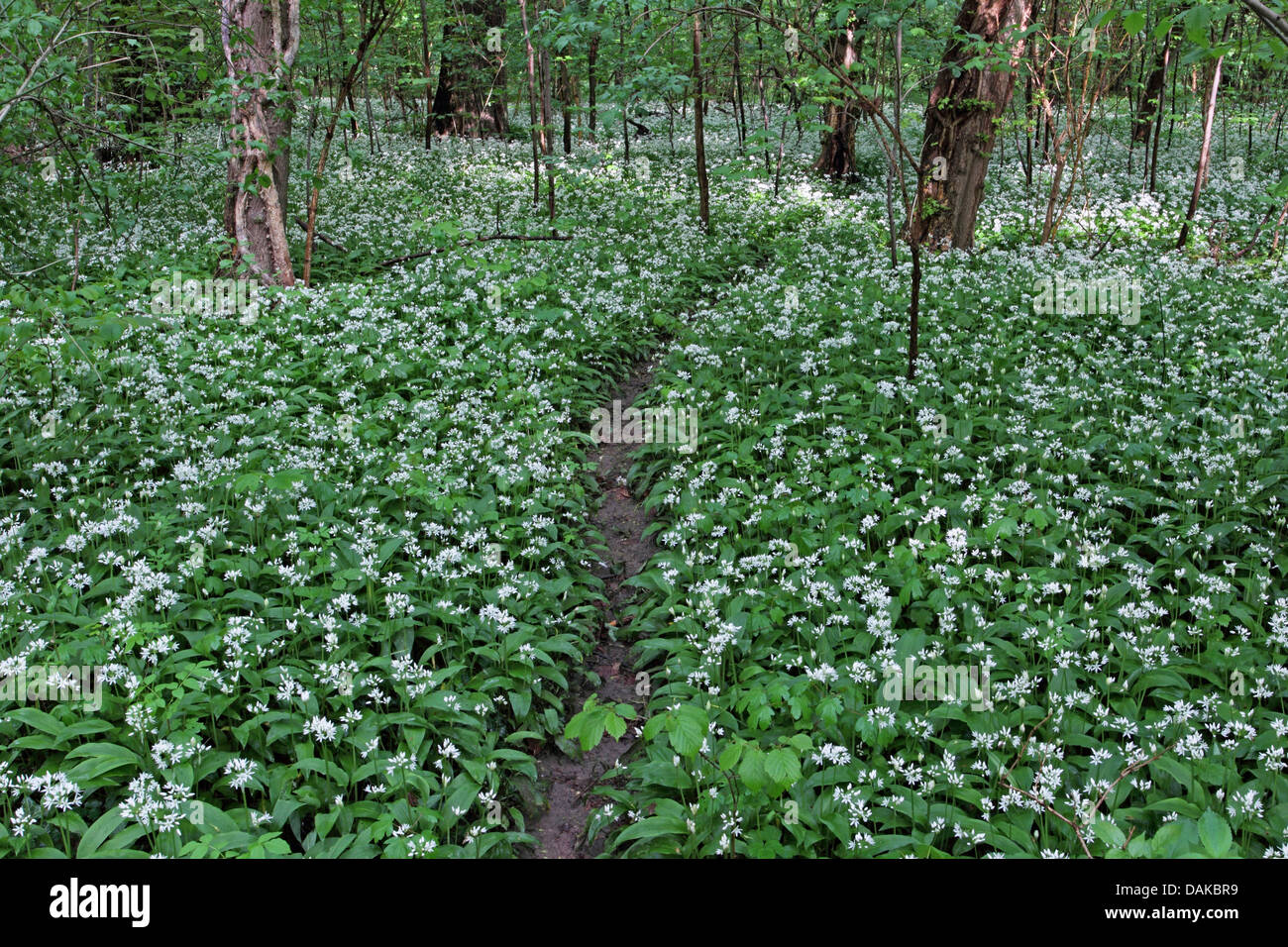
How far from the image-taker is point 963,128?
11.1 metres

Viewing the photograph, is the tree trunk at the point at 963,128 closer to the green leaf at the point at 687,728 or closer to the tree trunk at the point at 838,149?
→ the tree trunk at the point at 838,149

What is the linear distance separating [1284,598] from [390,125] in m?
26.0

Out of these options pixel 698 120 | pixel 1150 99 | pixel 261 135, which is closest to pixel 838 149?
pixel 698 120

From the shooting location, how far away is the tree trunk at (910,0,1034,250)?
417 inches

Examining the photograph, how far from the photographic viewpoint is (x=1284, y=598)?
440 centimetres

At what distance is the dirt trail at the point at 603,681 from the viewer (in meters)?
3.80

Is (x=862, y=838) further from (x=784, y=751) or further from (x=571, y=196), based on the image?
(x=571, y=196)

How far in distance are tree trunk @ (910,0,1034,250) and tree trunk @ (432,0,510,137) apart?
1135 cm

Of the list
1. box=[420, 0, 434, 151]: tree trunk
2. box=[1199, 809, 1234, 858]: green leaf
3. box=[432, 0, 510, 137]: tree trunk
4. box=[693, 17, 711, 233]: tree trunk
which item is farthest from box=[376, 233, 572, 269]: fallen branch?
box=[1199, 809, 1234, 858]: green leaf

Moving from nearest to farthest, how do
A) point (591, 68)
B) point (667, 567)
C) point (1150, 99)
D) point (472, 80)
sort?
point (667, 567) → point (1150, 99) → point (591, 68) → point (472, 80)

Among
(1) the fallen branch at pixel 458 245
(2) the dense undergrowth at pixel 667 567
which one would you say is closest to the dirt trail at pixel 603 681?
(2) the dense undergrowth at pixel 667 567

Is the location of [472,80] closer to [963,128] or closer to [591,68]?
[591,68]

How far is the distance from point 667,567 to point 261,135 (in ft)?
24.8

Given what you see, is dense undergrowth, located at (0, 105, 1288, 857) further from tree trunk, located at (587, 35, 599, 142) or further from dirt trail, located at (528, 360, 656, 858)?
tree trunk, located at (587, 35, 599, 142)
